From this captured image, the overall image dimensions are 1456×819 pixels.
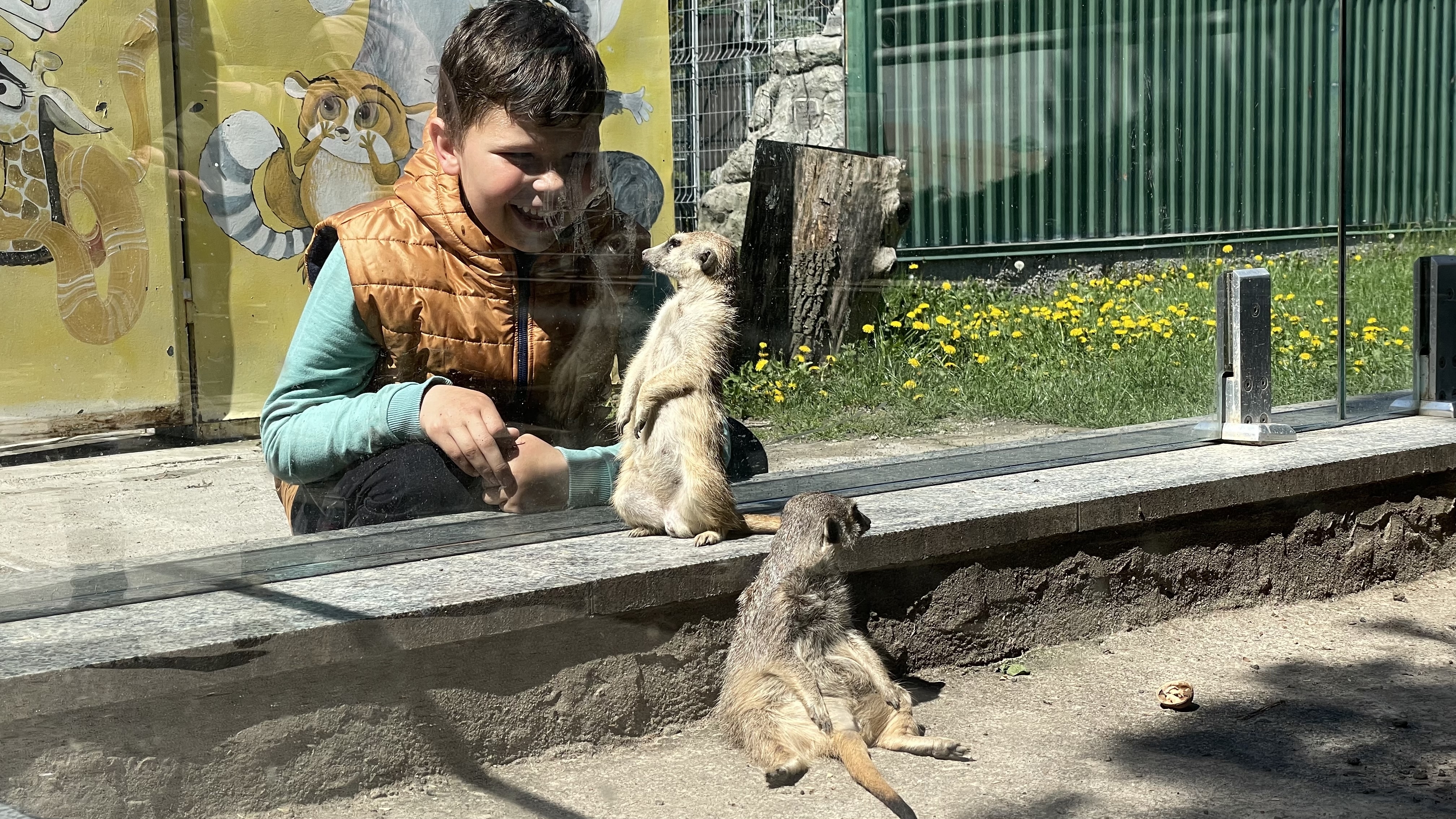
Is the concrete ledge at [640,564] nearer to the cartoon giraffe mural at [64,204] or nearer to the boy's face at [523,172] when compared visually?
the cartoon giraffe mural at [64,204]

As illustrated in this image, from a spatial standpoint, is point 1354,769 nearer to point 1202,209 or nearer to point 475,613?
point 475,613

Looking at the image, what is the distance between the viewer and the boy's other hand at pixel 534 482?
11.8ft

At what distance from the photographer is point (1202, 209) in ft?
17.2

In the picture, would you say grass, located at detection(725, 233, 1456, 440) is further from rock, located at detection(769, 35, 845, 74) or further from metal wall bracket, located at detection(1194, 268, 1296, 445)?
rock, located at detection(769, 35, 845, 74)

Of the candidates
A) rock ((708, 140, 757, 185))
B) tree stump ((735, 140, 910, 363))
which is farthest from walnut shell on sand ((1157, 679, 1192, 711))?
rock ((708, 140, 757, 185))

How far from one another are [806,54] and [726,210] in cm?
60

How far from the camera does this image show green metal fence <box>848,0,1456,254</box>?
4.50 meters

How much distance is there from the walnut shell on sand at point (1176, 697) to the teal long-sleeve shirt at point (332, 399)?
2184 mm

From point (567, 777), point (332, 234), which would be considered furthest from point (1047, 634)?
point (332, 234)

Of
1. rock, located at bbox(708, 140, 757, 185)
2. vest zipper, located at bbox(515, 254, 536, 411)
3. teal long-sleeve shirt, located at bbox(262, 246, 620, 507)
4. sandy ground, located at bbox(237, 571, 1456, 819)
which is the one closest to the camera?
sandy ground, located at bbox(237, 571, 1456, 819)

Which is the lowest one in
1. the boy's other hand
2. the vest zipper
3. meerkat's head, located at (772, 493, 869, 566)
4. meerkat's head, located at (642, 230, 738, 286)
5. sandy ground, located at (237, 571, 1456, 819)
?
sandy ground, located at (237, 571, 1456, 819)

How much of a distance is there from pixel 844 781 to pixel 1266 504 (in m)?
2.15

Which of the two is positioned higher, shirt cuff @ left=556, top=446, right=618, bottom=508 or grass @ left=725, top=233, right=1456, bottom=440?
grass @ left=725, top=233, right=1456, bottom=440

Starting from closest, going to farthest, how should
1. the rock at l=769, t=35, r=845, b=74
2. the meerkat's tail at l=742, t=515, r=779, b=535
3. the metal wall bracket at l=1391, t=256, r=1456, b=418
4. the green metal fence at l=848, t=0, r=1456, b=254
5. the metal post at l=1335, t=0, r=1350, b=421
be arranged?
the meerkat's tail at l=742, t=515, r=779, b=535
the rock at l=769, t=35, r=845, b=74
the green metal fence at l=848, t=0, r=1456, b=254
the metal post at l=1335, t=0, r=1350, b=421
the metal wall bracket at l=1391, t=256, r=1456, b=418
